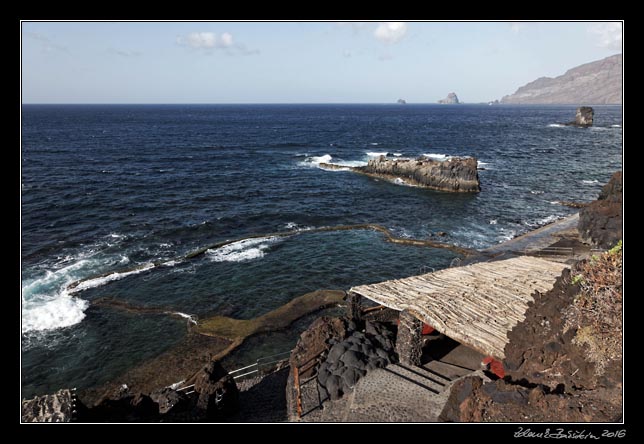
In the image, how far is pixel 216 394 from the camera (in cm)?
1764

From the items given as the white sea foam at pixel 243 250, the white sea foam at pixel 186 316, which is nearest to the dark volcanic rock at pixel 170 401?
the white sea foam at pixel 186 316

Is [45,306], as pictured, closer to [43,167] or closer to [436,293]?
[436,293]

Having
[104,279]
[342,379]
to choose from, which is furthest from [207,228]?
[342,379]

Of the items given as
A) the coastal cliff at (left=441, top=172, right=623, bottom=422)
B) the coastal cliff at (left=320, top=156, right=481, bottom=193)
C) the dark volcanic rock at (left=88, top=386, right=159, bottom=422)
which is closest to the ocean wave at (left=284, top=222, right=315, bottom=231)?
the coastal cliff at (left=320, top=156, right=481, bottom=193)

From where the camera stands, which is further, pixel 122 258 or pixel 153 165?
pixel 153 165

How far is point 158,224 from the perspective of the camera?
1794 inches

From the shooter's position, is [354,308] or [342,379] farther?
[354,308]

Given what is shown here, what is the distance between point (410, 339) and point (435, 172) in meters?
50.2

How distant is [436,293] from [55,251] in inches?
1445

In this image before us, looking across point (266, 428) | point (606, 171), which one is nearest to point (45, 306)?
point (266, 428)

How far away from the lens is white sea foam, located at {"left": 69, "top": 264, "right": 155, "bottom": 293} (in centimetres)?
3123

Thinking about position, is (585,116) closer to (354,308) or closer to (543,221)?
(543,221)

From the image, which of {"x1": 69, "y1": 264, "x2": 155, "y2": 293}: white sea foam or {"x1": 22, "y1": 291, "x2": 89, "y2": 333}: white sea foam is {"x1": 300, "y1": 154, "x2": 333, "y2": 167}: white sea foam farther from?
{"x1": 22, "y1": 291, "x2": 89, "y2": 333}: white sea foam

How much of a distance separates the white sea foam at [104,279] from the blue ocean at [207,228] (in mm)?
155
